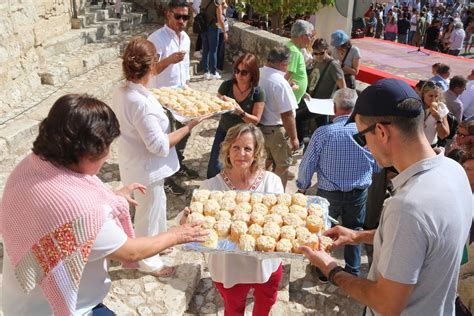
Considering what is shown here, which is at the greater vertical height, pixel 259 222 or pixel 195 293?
pixel 259 222

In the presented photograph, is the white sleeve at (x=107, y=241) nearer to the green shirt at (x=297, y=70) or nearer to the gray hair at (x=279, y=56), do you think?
the gray hair at (x=279, y=56)

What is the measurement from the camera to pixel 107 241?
1.72 meters

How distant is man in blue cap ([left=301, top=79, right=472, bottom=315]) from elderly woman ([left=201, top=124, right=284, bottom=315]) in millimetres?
963

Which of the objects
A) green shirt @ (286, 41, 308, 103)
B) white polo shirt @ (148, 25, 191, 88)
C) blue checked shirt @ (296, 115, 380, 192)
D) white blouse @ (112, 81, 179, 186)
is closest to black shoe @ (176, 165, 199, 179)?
white polo shirt @ (148, 25, 191, 88)

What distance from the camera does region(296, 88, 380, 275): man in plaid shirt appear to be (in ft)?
10.6

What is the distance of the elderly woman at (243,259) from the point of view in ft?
8.56

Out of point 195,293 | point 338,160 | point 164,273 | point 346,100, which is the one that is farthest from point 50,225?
point 346,100

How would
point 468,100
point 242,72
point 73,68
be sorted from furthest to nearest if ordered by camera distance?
point 73,68 → point 468,100 → point 242,72

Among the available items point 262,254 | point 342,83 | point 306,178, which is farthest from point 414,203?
point 342,83

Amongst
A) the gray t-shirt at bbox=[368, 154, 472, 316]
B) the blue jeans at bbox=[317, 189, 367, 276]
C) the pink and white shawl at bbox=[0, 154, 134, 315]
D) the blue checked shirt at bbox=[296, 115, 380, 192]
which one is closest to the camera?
the gray t-shirt at bbox=[368, 154, 472, 316]

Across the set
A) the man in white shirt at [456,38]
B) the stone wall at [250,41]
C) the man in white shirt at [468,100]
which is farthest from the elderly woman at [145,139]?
the man in white shirt at [456,38]

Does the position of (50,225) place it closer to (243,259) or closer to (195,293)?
(243,259)

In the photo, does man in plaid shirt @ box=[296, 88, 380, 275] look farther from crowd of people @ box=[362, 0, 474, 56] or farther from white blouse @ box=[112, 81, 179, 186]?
crowd of people @ box=[362, 0, 474, 56]

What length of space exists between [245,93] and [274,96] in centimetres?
29
